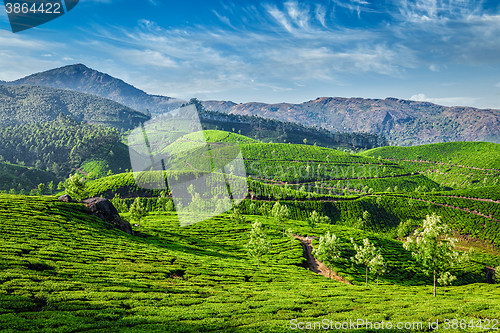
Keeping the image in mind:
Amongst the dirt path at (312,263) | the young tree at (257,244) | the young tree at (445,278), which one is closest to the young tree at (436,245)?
the young tree at (445,278)

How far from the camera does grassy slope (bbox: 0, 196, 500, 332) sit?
22797 millimetres

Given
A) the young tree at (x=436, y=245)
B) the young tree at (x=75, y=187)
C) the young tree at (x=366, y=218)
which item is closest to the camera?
the young tree at (x=436, y=245)

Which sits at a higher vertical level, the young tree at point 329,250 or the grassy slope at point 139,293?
the grassy slope at point 139,293

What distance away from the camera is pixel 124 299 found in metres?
28.4

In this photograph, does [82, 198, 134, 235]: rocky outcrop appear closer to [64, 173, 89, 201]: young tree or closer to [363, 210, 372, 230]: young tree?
[64, 173, 89, 201]: young tree

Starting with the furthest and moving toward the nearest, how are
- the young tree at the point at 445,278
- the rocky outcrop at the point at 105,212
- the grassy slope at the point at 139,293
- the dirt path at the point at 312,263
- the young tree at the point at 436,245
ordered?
1. the rocky outcrop at the point at 105,212
2. the dirt path at the point at 312,263
3. the young tree at the point at 445,278
4. the young tree at the point at 436,245
5. the grassy slope at the point at 139,293

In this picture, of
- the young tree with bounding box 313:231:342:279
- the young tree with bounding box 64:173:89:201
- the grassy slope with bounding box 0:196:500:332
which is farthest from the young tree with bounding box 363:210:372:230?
the young tree with bounding box 64:173:89:201

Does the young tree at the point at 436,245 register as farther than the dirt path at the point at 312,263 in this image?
No

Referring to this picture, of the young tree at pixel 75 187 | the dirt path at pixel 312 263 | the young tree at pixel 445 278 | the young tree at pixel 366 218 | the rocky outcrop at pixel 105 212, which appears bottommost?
the young tree at pixel 366 218

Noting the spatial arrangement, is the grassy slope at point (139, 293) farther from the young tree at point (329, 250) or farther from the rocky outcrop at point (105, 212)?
the young tree at point (329, 250)

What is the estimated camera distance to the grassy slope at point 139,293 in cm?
2280

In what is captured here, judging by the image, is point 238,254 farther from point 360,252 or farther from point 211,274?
point 360,252

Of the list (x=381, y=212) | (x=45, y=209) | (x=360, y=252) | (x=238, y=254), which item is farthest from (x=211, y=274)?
(x=381, y=212)

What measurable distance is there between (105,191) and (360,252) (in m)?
207
